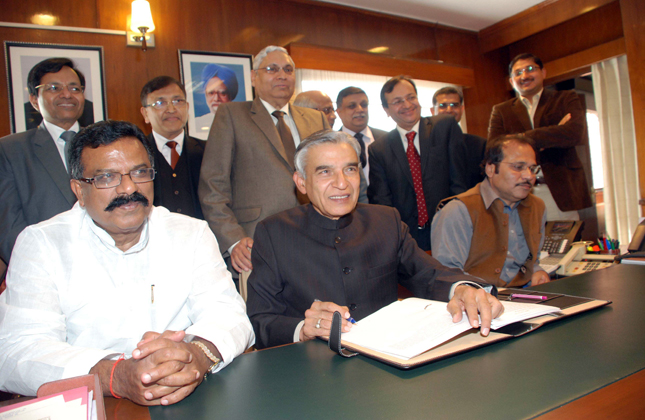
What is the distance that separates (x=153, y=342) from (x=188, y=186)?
1712 mm

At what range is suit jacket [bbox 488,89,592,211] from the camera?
3613mm

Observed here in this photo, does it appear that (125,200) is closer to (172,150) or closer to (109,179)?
(109,179)

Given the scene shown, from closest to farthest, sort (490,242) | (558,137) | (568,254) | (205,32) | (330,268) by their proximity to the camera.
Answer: (330,268) → (490,242) → (568,254) → (558,137) → (205,32)

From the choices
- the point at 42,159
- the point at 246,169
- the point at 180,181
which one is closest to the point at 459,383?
the point at 246,169

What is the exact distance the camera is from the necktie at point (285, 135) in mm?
2564

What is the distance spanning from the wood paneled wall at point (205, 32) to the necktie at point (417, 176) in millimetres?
2650

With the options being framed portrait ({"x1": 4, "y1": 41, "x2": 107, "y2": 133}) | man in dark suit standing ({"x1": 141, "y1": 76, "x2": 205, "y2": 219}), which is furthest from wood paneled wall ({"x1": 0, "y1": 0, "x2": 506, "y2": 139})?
man in dark suit standing ({"x1": 141, "y1": 76, "x2": 205, "y2": 219})

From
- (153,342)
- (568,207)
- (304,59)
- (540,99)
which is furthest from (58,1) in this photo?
(568,207)

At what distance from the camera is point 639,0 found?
16.1ft

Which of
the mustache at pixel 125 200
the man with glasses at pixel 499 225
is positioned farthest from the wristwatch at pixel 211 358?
the man with glasses at pixel 499 225

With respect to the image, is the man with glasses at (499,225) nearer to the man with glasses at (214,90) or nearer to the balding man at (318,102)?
the balding man at (318,102)

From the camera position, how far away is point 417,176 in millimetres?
3072

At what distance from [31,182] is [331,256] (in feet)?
5.63

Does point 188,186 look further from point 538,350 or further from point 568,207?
point 568,207
